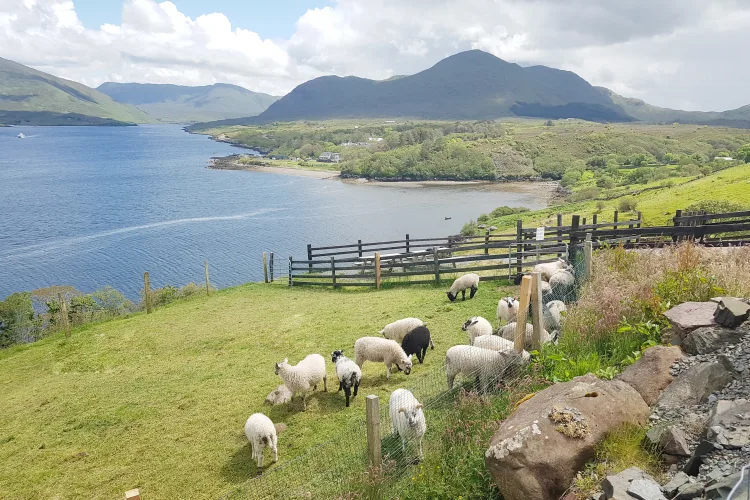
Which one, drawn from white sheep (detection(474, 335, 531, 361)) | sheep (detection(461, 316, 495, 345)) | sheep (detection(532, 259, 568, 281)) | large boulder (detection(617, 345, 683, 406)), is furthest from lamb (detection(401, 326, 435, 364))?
large boulder (detection(617, 345, 683, 406))

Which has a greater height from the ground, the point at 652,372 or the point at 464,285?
the point at 652,372

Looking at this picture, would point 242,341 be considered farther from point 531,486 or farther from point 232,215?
point 232,215

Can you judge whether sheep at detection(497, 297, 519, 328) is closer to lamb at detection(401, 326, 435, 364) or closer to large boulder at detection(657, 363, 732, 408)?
lamb at detection(401, 326, 435, 364)

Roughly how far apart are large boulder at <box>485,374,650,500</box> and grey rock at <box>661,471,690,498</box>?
81 centimetres

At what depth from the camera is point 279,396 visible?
9.89 metres

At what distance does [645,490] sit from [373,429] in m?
2.92

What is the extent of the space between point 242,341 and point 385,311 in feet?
14.7

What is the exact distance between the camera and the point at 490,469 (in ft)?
16.6

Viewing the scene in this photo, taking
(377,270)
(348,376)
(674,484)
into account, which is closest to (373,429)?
(674,484)

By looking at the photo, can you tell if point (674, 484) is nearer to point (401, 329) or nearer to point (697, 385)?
point (697, 385)

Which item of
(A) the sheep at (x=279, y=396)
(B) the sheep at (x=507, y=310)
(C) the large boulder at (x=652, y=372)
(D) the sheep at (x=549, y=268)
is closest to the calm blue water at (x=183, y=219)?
(D) the sheep at (x=549, y=268)

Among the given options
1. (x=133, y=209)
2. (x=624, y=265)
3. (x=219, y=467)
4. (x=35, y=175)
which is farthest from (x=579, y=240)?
(x=35, y=175)

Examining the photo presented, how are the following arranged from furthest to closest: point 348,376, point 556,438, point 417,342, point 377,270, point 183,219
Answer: point 183,219
point 377,270
point 417,342
point 348,376
point 556,438

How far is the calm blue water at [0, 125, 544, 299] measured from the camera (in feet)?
154
